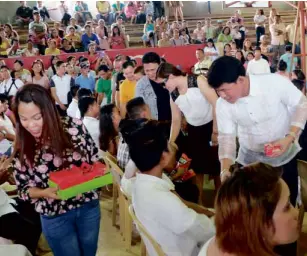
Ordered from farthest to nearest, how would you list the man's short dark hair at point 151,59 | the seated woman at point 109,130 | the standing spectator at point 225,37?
the standing spectator at point 225,37
the man's short dark hair at point 151,59
the seated woman at point 109,130

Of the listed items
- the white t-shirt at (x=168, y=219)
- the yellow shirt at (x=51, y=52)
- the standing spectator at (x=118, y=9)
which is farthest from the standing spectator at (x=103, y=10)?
the white t-shirt at (x=168, y=219)

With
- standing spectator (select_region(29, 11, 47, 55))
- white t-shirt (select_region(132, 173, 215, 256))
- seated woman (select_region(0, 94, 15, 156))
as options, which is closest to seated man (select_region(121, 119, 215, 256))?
white t-shirt (select_region(132, 173, 215, 256))

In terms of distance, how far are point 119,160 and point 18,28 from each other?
11416mm

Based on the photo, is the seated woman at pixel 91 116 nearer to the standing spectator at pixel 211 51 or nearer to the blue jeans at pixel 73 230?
the blue jeans at pixel 73 230

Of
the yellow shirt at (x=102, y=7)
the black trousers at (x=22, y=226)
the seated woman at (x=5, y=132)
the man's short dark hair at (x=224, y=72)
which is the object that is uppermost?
the yellow shirt at (x=102, y=7)

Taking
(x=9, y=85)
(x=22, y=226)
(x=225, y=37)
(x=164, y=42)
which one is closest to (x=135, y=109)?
(x=22, y=226)

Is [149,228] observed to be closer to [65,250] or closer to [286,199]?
[65,250]

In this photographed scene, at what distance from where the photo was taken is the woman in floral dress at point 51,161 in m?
1.89

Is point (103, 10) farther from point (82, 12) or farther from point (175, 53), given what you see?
point (175, 53)

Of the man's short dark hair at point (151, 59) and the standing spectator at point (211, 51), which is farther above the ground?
the man's short dark hair at point (151, 59)

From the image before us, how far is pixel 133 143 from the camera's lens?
198 centimetres

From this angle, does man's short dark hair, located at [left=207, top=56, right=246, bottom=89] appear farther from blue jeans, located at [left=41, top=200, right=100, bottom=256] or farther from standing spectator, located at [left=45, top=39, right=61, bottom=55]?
standing spectator, located at [left=45, top=39, right=61, bottom=55]

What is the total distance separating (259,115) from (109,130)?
156cm

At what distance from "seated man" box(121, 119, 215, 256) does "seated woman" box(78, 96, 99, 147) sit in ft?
6.45
